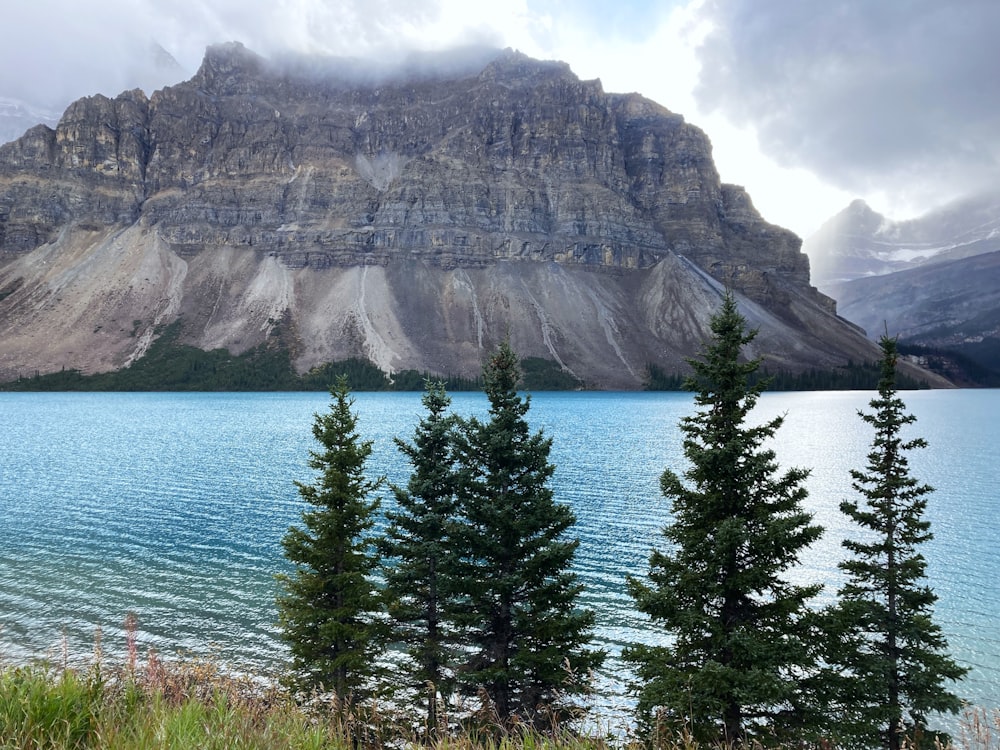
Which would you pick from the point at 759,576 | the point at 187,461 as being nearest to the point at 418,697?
the point at 759,576

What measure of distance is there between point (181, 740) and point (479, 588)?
1488 cm

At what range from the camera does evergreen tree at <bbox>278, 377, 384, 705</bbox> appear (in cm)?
1977

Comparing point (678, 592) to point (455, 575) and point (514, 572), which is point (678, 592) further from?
point (455, 575)

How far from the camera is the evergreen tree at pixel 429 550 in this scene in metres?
20.6

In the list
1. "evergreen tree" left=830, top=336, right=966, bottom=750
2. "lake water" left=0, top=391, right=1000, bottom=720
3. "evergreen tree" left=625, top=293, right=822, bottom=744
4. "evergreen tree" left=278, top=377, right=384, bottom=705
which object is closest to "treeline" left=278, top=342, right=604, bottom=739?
"evergreen tree" left=278, top=377, right=384, bottom=705

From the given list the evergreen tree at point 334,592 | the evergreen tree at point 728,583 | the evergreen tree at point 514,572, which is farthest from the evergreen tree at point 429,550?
the evergreen tree at point 728,583

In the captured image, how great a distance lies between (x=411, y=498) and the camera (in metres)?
22.7

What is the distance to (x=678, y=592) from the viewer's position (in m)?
16.8

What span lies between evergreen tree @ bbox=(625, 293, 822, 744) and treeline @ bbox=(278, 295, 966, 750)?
0.20 ft

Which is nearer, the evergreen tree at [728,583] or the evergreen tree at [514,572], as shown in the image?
the evergreen tree at [728,583]

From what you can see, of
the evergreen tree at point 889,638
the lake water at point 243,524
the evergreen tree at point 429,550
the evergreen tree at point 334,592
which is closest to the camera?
the evergreen tree at point 889,638

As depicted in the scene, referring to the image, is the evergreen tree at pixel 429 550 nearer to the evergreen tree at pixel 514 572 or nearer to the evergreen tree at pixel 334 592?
the evergreen tree at pixel 514 572

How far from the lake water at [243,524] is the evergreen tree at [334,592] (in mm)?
7095

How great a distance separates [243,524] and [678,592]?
4129 centimetres
